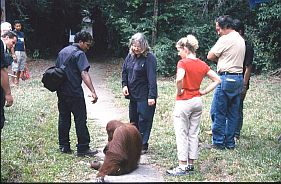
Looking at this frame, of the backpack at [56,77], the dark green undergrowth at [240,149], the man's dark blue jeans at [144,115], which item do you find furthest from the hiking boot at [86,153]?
the backpack at [56,77]

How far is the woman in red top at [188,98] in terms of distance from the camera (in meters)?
5.90

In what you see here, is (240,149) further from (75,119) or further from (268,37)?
(268,37)

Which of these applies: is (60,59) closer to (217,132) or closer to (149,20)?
→ (217,132)

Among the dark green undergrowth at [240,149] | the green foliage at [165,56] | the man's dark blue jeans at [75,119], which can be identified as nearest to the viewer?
the dark green undergrowth at [240,149]

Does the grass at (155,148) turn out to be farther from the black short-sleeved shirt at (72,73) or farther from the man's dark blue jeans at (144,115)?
the black short-sleeved shirt at (72,73)

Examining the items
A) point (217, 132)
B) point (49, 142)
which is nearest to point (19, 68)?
point (49, 142)

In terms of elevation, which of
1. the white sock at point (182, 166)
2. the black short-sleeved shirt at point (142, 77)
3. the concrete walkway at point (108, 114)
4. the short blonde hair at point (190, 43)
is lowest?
the concrete walkway at point (108, 114)

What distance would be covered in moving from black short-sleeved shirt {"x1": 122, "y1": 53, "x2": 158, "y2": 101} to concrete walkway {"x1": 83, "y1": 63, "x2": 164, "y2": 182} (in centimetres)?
98

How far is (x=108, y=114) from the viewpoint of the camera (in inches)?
427

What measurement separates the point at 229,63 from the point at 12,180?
361 centimetres

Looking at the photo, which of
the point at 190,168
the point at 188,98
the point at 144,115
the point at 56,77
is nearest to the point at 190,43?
the point at 188,98

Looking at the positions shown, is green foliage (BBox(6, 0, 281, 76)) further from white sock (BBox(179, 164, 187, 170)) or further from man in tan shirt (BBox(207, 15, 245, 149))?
white sock (BBox(179, 164, 187, 170))

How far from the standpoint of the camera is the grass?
5.79m

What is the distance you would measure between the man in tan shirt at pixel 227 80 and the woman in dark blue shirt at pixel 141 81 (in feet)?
3.28
